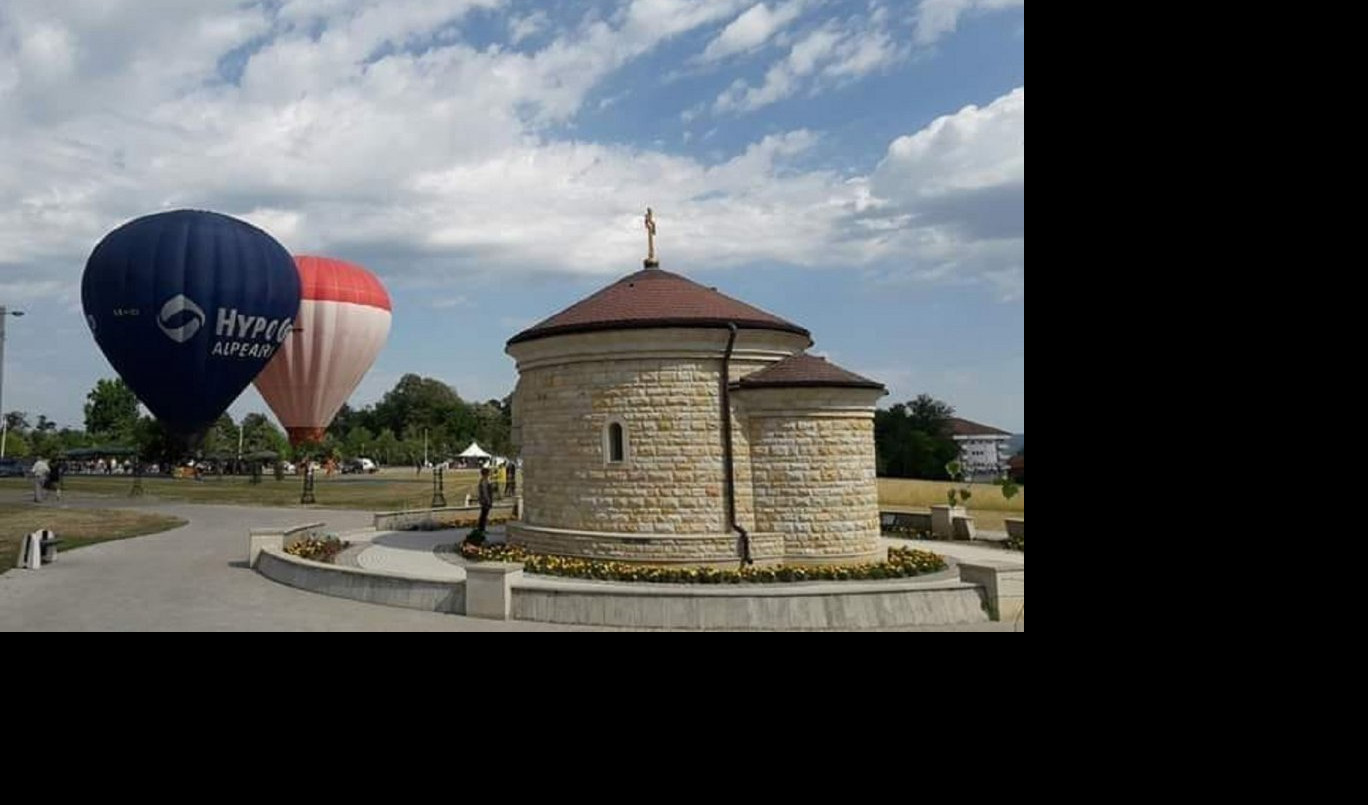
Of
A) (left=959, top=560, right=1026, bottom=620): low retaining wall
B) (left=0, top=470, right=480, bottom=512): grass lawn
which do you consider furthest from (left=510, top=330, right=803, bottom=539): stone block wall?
(left=0, top=470, right=480, bottom=512): grass lawn

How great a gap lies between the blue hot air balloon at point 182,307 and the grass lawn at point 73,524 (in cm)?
494

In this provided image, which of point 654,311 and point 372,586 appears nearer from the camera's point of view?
point 372,586

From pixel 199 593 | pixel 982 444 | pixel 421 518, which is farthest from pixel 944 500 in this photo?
pixel 982 444

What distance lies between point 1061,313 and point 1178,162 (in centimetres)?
90

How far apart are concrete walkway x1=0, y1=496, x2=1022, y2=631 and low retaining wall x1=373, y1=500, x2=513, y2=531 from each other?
142 centimetres

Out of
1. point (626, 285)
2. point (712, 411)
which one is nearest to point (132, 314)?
point (626, 285)

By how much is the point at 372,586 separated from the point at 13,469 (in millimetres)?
72307

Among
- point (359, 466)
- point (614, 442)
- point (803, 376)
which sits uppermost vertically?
point (803, 376)

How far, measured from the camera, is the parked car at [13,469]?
62841 mm

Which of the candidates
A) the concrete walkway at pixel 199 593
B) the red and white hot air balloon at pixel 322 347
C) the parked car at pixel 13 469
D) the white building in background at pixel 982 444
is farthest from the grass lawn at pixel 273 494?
the white building in background at pixel 982 444

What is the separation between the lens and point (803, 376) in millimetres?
17438

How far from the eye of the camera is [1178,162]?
4.04 m

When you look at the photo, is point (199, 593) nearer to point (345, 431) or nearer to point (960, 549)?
point (960, 549)

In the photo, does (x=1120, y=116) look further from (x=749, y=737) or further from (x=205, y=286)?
(x=205, y=286)
